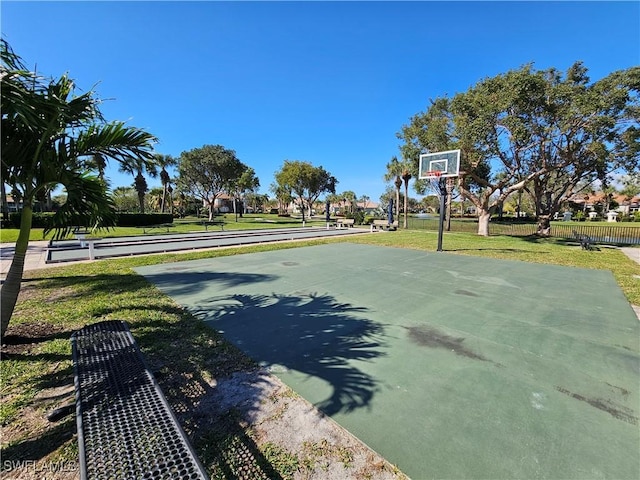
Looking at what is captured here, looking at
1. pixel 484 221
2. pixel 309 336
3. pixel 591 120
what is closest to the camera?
pixel 309 336

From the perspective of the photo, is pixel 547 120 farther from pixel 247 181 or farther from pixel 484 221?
pixel 247 181

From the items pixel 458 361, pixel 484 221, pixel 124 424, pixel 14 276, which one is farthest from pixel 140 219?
pixel 458 361

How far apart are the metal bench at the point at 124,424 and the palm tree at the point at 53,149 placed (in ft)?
6.07

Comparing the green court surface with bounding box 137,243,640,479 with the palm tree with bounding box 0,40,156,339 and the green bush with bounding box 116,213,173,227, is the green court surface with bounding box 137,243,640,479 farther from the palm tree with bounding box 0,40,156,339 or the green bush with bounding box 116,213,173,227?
the green bush with bounding box 116,213,173,227

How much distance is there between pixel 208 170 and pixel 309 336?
124 ft

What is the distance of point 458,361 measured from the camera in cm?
330

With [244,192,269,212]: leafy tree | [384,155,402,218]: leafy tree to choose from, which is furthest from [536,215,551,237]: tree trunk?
[244,192,269,212]: leafy tree

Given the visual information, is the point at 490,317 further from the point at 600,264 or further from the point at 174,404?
the point at 600,264

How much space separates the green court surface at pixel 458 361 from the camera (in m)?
2.07

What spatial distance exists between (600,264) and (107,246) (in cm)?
1931

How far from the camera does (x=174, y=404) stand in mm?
2469

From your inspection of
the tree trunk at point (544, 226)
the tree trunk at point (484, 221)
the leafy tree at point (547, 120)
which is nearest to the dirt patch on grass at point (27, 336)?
the leafy tree at point (547, 120)

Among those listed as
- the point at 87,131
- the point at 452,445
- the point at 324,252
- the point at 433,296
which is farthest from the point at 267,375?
the point at 324,252

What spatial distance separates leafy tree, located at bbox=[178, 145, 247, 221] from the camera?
36219mm
